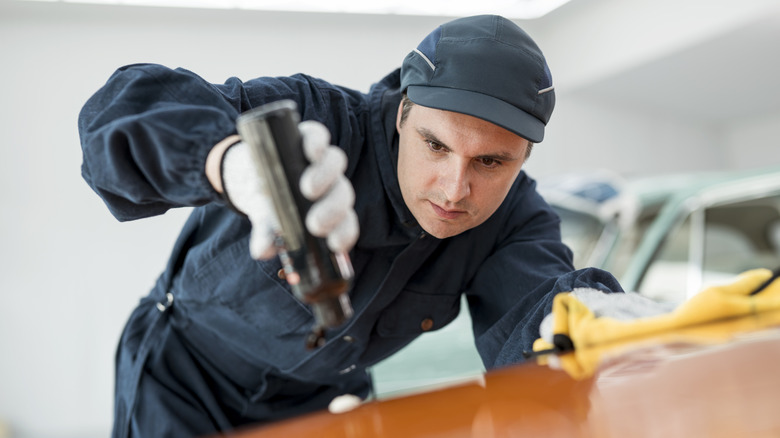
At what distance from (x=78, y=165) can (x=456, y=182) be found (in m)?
2.76

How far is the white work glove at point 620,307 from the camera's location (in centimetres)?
81

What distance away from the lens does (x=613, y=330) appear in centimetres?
72

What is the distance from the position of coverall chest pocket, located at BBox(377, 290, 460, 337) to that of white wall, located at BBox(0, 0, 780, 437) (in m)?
1.41

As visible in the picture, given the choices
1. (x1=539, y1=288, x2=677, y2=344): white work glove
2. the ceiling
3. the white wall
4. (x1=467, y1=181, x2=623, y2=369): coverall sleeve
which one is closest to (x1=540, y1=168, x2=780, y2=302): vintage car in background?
the ceiling

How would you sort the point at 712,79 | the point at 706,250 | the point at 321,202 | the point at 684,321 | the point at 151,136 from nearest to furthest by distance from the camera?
the point at 321,202
the point at 684,321
the point at 151,136
the point at 706,250
the point at 712,79

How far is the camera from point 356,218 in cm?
83

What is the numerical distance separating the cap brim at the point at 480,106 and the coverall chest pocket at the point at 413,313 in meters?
0.43

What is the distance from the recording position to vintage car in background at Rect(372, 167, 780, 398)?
253cm

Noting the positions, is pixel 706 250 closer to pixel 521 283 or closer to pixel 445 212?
pixel 521 283

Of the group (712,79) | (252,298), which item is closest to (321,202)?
(252,298)

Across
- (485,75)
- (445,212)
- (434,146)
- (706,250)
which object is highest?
(485,75)

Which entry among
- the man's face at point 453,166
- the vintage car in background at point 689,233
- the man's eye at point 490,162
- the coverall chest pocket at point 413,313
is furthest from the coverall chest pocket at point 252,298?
the vintage car in background at point 689,233

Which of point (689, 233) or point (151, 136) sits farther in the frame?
point (689, 233)

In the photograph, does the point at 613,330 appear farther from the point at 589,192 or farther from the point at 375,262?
the point at 589,192
